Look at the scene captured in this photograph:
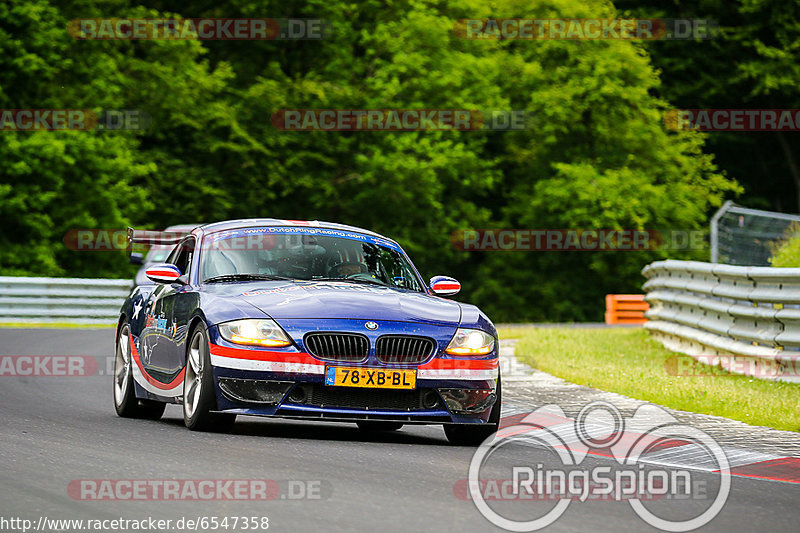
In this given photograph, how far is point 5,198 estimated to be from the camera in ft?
128

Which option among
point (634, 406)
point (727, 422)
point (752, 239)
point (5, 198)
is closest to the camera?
point (727, 422)

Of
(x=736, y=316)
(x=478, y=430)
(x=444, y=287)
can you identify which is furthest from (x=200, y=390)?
(x=736, y=316)

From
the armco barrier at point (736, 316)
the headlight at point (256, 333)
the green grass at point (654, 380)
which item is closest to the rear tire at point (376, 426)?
the headlight at point (256, 333)

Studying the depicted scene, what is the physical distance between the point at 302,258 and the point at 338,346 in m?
1.59

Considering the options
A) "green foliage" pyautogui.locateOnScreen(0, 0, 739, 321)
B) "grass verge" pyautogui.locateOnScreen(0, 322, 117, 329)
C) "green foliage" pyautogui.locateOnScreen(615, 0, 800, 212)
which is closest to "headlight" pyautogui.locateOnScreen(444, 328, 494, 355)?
"grass verge" pyautogui.locateOnScreen(0, 322, 117, 329)

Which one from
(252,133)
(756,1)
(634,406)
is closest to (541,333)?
(634,406)

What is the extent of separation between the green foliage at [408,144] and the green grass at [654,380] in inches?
926

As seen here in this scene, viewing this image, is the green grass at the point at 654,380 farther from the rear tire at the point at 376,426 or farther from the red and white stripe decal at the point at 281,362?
the red and white stripe decal at the point at 281,362

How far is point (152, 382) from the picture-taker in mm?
11141

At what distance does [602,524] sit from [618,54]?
43.5 metres

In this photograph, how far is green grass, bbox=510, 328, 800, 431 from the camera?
11.9 m

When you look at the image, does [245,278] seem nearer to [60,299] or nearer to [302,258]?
[302,258]

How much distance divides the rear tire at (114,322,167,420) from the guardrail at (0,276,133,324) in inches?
756

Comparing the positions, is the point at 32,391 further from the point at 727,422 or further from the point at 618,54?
the point at 618,54
